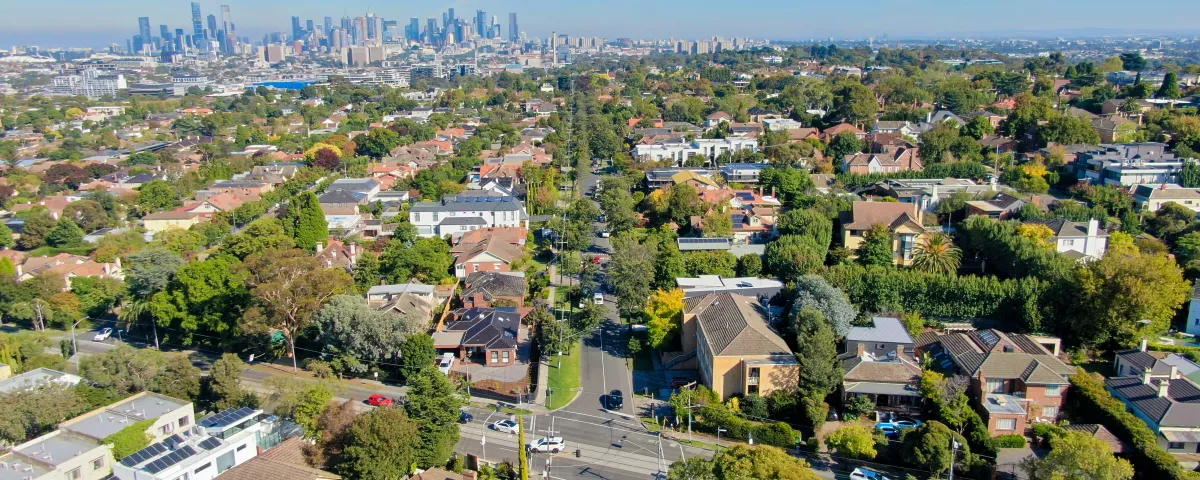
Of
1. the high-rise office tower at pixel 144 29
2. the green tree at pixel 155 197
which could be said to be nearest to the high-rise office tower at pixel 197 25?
the high-rise office tower at pixel 144 29

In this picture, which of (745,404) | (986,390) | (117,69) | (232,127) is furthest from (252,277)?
(117,69)

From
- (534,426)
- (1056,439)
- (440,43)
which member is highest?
(440,43)

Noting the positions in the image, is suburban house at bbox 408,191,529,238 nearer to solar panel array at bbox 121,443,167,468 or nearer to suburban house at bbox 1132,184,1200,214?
solar panel array at bbox 121,443,167,468

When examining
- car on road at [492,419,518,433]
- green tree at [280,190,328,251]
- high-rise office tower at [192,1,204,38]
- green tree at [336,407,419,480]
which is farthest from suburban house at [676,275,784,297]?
high-rise office tower at [192,1,204,38]

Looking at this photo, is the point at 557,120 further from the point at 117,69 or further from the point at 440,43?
the point at 440,43

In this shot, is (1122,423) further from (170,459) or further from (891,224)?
(170,459)

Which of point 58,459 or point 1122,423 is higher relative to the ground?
point 1122,423

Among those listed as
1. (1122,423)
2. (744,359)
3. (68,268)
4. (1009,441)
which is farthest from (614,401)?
(68,268)
